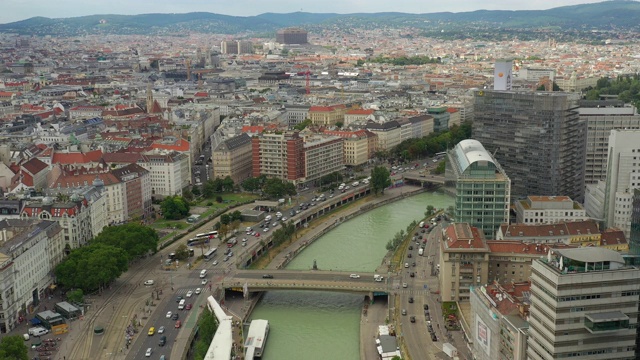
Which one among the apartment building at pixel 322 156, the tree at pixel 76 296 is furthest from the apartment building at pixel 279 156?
the tree at pixel 76 296

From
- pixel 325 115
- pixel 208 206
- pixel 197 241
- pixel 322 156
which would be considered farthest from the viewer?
pixel 325 115

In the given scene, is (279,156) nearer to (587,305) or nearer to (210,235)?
(210,235)

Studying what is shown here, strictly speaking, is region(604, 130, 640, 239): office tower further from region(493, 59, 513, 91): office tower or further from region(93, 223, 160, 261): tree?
region(93, 223, 160, 261): tree

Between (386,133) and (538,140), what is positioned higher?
(538,140)

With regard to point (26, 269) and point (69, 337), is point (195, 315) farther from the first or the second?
point (26, 269)

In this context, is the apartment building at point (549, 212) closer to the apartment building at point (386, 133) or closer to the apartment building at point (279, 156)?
the apartment building at point (279, 156)

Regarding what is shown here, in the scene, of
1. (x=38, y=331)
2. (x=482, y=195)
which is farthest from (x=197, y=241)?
(x=482, y=195)

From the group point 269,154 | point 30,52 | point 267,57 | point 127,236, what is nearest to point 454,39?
point 267,57
